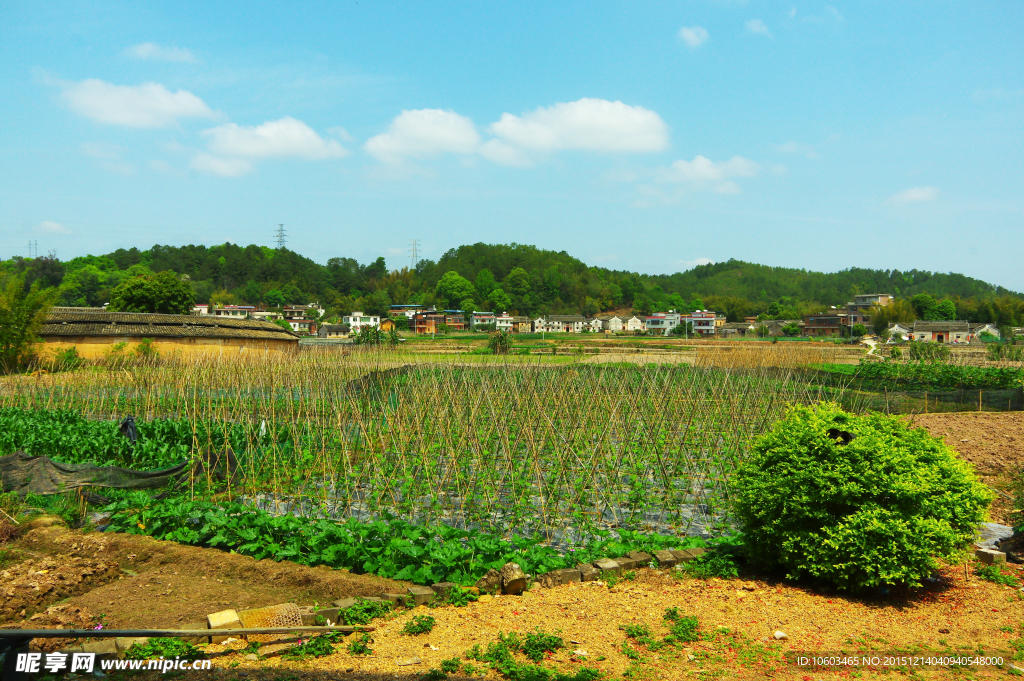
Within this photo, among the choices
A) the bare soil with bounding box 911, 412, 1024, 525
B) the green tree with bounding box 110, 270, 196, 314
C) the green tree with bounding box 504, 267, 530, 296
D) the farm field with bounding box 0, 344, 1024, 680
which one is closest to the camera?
the farm field with bounding box 0, 344, 1024, 680

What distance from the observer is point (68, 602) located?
13.5 feet

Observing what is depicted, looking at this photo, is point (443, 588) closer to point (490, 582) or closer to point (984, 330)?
point (490, 582)

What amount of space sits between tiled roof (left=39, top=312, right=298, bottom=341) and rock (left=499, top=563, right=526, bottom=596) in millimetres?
23707

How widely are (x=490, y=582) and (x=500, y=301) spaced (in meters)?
83.3

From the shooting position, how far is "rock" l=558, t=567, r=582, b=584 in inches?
176

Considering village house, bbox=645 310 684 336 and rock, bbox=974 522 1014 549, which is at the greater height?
village house, bbox=645 310 684 336

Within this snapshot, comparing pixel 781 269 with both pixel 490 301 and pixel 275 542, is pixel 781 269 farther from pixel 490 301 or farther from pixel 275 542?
pixel 275 542

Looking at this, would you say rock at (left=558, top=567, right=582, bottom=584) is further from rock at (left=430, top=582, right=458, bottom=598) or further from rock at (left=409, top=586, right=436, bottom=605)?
rock at (left=409, top=586, right=436, bottom=605)

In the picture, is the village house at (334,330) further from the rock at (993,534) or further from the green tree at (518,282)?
the rock at (993,534)

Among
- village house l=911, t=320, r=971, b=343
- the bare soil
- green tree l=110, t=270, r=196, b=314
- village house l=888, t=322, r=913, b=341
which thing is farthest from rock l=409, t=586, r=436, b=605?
village house l=911, t=320, r=971, b=343

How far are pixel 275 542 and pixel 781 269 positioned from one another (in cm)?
14022

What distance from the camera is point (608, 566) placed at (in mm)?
4613

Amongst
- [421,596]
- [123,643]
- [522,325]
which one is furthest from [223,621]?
[522,325]

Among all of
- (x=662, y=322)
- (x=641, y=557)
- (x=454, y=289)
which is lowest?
(x=641, y=557)
